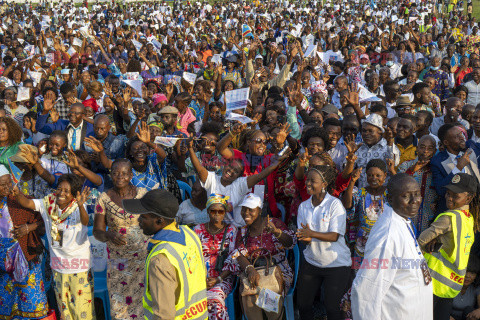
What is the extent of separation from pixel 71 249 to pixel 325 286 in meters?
2.28

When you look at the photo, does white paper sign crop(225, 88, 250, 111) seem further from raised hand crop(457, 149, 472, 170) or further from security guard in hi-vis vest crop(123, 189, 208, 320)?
security guard in hi-vis vest crop(123, 189, 208, 320)

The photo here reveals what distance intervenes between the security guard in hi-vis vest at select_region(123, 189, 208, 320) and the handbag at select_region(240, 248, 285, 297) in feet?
2.66

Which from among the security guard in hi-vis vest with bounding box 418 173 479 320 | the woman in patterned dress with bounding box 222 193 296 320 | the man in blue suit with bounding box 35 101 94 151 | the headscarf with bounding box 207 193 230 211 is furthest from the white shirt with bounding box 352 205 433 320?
the man in blue suit with bounding box 35 101 94 151

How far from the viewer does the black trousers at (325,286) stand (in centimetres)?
405

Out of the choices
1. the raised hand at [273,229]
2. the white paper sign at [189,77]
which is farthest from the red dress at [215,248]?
the white paper sign at [189,77]

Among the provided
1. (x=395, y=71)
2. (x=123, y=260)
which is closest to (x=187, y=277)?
(x=123, y=260)

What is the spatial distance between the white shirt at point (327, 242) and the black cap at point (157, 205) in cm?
149

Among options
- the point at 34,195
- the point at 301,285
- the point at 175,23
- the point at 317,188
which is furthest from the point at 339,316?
the point at 175,23

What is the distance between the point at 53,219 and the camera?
4.18 metres

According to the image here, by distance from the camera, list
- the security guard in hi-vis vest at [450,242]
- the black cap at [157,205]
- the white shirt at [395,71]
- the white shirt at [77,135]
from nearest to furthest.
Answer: the black cap at [157,205] < the security guard in hi-vis vest at [450,242] < the white shirt at [77,135] < the white shirt at [395,71]

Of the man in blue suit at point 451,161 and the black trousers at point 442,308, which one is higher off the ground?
the man in blue suit at point 451,161

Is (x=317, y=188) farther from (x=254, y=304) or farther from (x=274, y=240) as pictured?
(x=254, y=304)

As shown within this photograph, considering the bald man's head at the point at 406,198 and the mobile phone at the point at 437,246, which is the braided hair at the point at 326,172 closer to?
the mobile phone at the point at 437,246

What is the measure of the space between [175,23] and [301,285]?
18497mm
